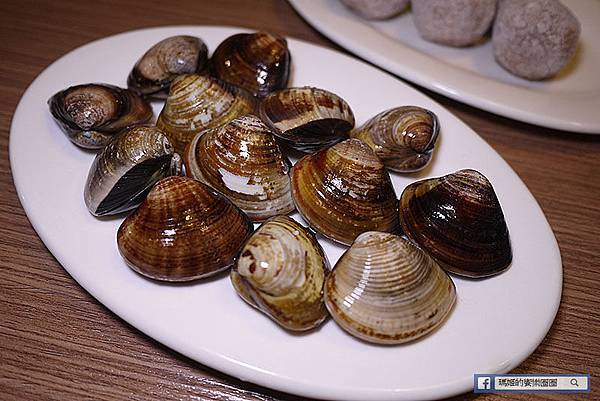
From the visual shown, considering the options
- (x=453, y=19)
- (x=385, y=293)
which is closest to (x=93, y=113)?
(x=385, y=293)

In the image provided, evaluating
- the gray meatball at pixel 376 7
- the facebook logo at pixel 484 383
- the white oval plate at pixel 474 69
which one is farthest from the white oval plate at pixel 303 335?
the gray meatball at pixel 376 7

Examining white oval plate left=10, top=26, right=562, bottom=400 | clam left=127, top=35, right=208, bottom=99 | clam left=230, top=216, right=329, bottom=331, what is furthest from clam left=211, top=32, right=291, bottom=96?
clam left=230, top=216, right=329, bottom=331

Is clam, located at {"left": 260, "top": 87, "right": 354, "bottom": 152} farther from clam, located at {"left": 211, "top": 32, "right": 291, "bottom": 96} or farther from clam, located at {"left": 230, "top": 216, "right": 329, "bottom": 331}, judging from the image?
clam, located at {"left": 230, "top": 216, "right": 329, "bottom": 331}

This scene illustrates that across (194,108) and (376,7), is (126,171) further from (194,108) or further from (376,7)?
(376,7)

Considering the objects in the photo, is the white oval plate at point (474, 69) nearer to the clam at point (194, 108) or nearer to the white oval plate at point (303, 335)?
the white oval plate at point (303, 335)

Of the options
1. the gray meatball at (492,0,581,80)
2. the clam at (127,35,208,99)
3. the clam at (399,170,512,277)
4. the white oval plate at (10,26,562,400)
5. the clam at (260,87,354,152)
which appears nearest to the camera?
the white oval plate at (10,26,562,400)

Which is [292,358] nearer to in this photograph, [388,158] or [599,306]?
[388,158]

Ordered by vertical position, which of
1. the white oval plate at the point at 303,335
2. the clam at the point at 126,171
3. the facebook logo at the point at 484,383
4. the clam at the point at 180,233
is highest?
the clam at the point at 126,171
